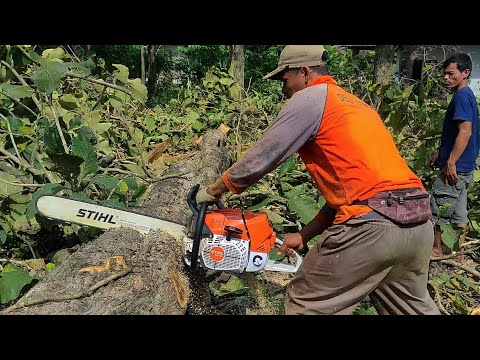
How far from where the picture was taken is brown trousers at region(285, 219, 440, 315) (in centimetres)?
201

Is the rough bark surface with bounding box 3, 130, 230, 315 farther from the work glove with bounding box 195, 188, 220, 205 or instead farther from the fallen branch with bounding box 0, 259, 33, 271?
the fallen branch with bounding box 0, 259, 33, 271

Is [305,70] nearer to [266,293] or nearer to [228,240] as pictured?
[228,240]

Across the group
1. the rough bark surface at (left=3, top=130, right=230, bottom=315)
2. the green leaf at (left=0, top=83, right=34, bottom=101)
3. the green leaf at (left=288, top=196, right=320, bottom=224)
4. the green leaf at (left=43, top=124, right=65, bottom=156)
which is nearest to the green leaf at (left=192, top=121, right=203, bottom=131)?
the green leaf at (left=0, top=83, right=34, bottom=101)

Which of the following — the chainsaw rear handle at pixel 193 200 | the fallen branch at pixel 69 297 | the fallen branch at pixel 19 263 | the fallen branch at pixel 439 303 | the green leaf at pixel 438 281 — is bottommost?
the fallen branch at pixel 439 303

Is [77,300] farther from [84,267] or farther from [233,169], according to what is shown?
[233,169]

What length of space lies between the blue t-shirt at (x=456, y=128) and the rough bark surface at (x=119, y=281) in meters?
2.37

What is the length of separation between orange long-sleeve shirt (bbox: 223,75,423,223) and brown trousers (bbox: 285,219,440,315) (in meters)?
0.11

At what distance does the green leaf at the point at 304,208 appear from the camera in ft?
11.4

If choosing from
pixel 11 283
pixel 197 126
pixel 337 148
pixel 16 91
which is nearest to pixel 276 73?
pixel 337 148

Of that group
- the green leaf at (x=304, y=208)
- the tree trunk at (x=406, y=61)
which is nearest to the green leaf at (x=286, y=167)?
the green leaf at (x=304, y=208)

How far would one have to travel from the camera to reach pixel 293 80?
2230 millimetres

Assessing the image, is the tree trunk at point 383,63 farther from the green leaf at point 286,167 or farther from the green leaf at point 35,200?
the green leaf at point 35,200

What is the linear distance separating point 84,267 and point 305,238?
1157 mm

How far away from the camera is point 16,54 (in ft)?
13.5
